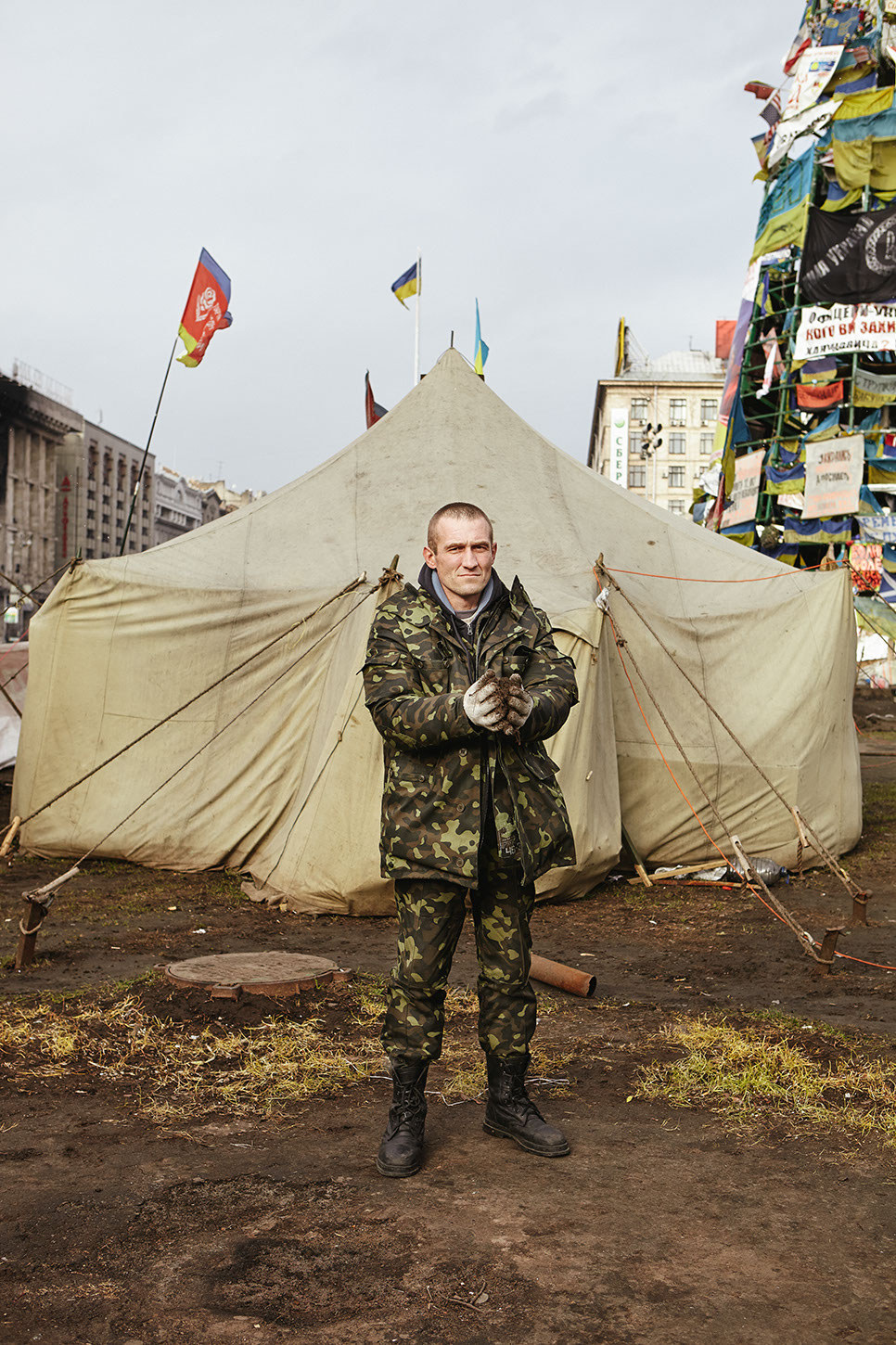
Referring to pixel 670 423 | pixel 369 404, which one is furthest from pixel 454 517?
pixel 670 423

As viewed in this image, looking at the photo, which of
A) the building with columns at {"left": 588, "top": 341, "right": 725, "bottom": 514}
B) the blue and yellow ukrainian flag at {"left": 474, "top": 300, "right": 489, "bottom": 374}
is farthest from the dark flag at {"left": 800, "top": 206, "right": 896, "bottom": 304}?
the building with columns at {"left": 588, "top": 341, "right": 725, "bottom": 514}

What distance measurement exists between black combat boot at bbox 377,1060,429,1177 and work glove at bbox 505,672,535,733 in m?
1.21

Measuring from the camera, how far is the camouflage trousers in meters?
3.74

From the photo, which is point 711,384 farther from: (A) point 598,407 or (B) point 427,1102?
(B) point 427,1102

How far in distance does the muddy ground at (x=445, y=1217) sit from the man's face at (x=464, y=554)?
1965 millimetres

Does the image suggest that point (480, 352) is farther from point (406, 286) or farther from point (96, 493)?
point (96, 493)

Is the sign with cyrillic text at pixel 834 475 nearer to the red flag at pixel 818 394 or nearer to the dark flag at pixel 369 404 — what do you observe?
the red flag at pixel 818 394

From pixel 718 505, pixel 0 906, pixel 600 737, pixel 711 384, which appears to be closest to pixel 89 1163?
pixel 0 906

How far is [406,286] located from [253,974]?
1416 centimetres

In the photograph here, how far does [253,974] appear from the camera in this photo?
5820 millimetres

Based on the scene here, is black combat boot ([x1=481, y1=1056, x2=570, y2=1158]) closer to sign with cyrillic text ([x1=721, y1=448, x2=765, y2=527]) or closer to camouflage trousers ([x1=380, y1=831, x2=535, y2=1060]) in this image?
camouflage trousers ([x1=380, y1=831, x2=535, y2=1060])

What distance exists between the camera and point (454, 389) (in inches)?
417

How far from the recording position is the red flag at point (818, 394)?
93.6 feet

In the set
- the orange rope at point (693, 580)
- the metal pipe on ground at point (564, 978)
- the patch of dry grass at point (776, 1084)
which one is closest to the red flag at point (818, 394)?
the orange rope at point (693, 580)
